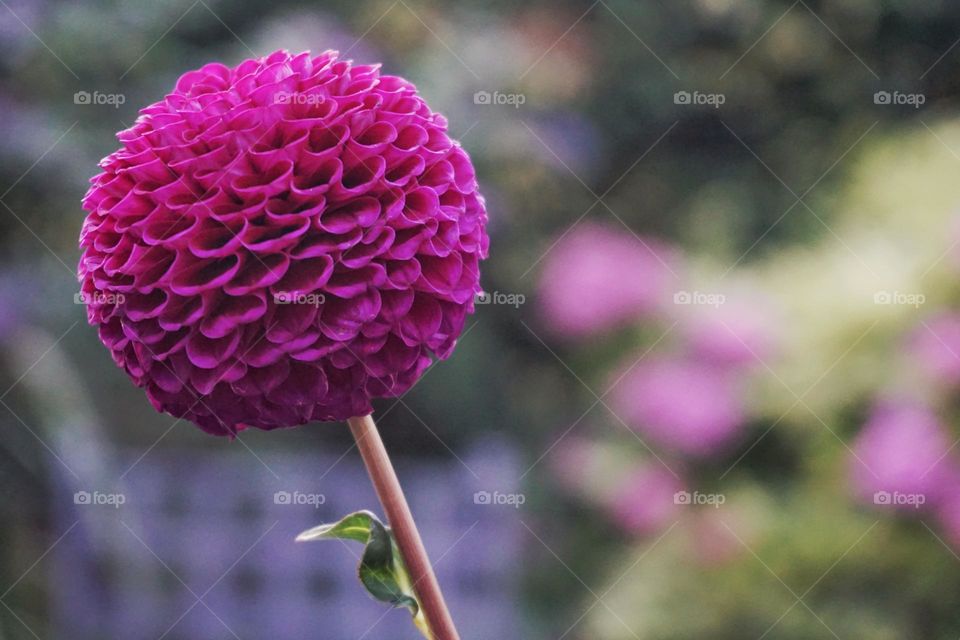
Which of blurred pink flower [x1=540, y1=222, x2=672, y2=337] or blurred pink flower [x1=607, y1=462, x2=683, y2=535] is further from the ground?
blurred pink flower [x1=540, y1=222, x2=672, y2=337]

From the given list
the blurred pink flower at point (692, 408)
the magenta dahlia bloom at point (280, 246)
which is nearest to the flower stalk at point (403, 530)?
the magenta dahlia bloom at point (280, 246)

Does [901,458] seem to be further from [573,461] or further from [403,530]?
[403,530]

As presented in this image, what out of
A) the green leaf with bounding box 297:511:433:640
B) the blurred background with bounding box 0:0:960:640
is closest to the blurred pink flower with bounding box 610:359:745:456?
the blurred background with bounding box 0:0:960:640

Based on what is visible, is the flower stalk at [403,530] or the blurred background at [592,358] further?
the blurred background at [592,358]

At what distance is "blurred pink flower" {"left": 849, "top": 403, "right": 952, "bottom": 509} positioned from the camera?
39.2 inches

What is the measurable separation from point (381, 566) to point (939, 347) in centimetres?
82

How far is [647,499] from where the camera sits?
3.62 feet

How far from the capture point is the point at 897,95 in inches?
48.4

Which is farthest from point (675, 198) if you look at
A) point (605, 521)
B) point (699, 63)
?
point (605, 521)

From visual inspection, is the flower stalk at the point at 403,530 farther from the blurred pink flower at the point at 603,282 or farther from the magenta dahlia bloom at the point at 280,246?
the blurred pink flower at the point at 603,282

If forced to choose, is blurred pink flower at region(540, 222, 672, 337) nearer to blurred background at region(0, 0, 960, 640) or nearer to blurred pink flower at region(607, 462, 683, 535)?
blurred background at region(0, 0, 960, 640)

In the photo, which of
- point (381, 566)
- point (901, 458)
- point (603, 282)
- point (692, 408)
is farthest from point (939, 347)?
point (381, 566)

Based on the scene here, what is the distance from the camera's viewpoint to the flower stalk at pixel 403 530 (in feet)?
1.20

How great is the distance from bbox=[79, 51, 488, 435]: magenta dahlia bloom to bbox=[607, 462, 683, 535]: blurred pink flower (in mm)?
776
